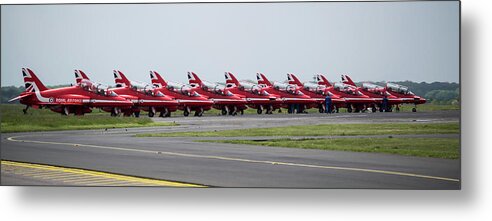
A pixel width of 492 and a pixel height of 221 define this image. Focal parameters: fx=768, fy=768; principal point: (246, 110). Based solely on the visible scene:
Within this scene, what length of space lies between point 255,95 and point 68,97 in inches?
95.2

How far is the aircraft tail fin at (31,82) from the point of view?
940cm

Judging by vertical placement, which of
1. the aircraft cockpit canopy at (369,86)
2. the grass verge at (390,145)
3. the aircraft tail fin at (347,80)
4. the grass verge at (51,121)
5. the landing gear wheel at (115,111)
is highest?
the aircraft tail fin at (347,80)

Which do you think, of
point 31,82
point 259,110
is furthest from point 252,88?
point 31,82

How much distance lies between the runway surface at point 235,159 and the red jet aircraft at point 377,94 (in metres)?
0.13

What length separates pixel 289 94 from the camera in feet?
32.4

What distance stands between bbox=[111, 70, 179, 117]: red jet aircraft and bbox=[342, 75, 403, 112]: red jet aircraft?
249cm

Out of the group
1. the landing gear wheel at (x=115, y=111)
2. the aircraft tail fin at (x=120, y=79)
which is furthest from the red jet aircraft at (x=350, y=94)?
the landing gear wheel at (x=115, y=111)

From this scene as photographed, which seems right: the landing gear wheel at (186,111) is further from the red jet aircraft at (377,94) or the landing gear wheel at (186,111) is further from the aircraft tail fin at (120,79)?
the red jet aircraft at (377,94)

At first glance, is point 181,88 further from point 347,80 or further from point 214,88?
point 347,80

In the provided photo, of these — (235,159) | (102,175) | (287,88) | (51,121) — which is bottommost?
(102,175)

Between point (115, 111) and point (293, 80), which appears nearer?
point (293, 80)

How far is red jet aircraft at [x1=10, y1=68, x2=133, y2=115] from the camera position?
952 cm

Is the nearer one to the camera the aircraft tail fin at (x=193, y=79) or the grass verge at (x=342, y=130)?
the grass verge at (x=342, y=130)

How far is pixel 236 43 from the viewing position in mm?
9492
